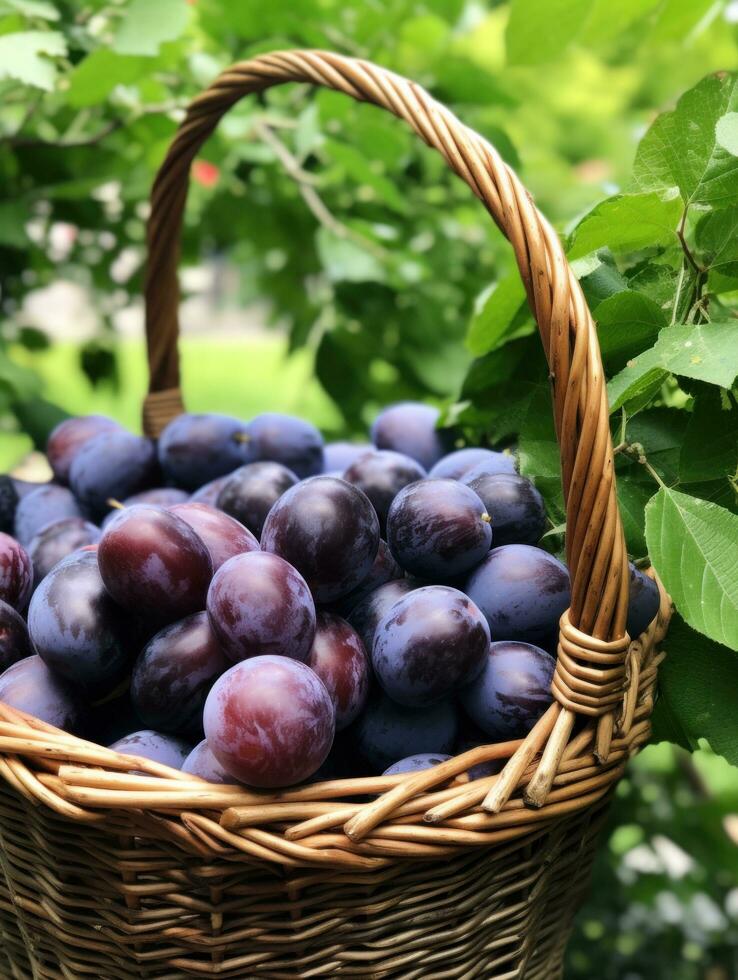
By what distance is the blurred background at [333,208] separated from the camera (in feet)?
3.17

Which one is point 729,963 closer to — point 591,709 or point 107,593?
point 591,709

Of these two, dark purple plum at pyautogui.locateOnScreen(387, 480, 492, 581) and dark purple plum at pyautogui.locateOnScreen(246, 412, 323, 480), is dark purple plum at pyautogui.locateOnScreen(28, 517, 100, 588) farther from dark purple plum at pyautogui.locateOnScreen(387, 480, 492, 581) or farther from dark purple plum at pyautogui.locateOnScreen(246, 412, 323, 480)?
dark purple plum at pyautogui.locateOnScreen(387, 480, 492, 581)

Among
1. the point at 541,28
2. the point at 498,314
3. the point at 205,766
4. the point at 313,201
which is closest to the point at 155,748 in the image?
the point at 205,766

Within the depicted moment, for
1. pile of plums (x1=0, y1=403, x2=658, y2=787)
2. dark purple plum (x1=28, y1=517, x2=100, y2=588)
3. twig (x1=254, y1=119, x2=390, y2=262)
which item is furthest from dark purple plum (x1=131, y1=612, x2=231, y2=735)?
twig (x1=254, y1=119, x2=390, y2=262)

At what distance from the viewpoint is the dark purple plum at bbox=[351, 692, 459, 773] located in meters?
0.60

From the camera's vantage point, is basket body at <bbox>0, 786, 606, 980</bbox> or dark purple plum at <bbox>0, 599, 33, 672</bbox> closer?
basket body at <bbox>0, 786, 606, 980</bbox>

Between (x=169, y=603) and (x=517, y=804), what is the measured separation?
0.83 ft

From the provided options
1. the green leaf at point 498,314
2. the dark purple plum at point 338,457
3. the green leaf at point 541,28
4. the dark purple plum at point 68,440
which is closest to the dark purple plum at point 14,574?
the dark purple plum at point 68,440

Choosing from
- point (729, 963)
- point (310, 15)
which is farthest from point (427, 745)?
point (310, 15)

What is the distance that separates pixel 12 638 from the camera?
67 cm

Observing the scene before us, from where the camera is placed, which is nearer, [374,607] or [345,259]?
[374,607]

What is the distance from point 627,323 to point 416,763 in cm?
35

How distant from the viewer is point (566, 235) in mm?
748

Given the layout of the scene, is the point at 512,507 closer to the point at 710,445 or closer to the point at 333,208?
the point at 710,445
